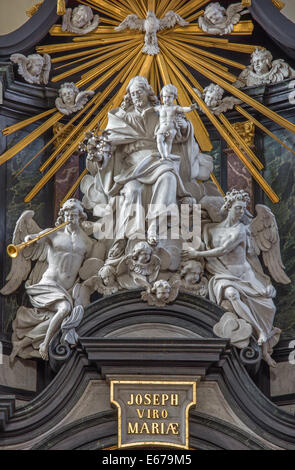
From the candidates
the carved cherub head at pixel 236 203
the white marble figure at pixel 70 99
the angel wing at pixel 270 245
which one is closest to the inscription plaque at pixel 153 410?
the angel wing at pixel 270 245

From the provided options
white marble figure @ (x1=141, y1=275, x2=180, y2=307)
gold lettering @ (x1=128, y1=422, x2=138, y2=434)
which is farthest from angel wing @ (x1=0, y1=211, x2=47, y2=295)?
gold lettering @ (x1=128, y1=422, x2=138, y2=434)

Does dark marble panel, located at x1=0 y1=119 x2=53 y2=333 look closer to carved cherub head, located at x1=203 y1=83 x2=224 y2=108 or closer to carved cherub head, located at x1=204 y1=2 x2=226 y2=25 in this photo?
carved cherub head, located at x1=203 y1=83 x2=224 y2=108

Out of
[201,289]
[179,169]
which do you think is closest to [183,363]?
[201,289]

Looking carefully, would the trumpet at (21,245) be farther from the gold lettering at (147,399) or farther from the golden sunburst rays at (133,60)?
the gold lettering at (147,399)

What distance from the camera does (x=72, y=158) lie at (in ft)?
60.1

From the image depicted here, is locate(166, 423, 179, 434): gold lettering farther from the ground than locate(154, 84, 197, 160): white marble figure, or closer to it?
closer to it

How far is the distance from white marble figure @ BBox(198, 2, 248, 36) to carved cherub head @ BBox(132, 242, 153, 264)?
9.88 ft

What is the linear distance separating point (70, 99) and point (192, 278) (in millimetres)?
2685

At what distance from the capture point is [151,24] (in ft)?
59.9

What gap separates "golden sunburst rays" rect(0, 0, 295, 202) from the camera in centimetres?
1833

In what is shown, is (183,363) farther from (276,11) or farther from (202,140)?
(276,11)

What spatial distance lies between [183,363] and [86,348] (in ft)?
3.23

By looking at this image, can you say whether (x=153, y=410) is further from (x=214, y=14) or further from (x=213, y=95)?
(x=214, y=14)

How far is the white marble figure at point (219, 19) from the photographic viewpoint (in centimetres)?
1842
